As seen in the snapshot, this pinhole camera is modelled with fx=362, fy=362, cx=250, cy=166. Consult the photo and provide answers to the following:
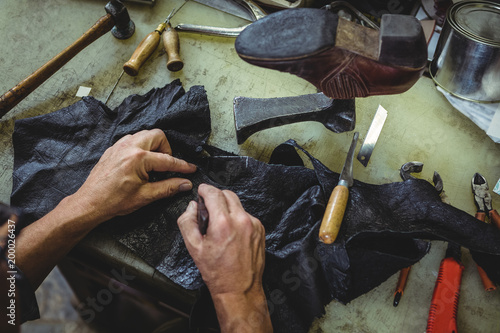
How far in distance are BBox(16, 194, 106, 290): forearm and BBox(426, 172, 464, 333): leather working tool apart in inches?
36.6

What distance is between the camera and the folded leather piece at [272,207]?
92 centimetres

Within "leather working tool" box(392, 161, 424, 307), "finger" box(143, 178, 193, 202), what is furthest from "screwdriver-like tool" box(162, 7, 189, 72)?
"leather working tool" box(392, 161, 424, 307)

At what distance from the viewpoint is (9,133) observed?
1.27 m

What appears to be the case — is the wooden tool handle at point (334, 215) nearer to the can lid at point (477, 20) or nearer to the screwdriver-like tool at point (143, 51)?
the can lid at point (477, 20)

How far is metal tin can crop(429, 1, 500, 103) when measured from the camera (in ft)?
3.73

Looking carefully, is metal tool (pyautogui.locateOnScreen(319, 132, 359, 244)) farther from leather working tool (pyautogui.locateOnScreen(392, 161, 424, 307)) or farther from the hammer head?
the hammer head

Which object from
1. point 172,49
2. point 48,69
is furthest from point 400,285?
point 48,69

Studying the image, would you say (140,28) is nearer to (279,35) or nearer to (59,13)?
(59,13)

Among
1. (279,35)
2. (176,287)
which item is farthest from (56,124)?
(279,35)

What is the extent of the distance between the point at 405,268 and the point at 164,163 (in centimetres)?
74

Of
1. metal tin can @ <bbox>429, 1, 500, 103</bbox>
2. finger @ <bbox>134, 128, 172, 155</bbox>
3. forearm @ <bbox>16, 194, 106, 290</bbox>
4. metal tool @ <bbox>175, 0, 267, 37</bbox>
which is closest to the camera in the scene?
forearm @ <bbox>16, 194, 106, 290</bbox>

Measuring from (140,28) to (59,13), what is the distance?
37 centimetres

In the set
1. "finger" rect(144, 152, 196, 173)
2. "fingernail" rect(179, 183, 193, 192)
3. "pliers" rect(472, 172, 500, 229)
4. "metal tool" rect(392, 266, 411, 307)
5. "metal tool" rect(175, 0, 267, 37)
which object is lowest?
"metal tool" rect(392, 266, 411, 307)

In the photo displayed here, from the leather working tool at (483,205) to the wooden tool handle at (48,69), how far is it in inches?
56.2
